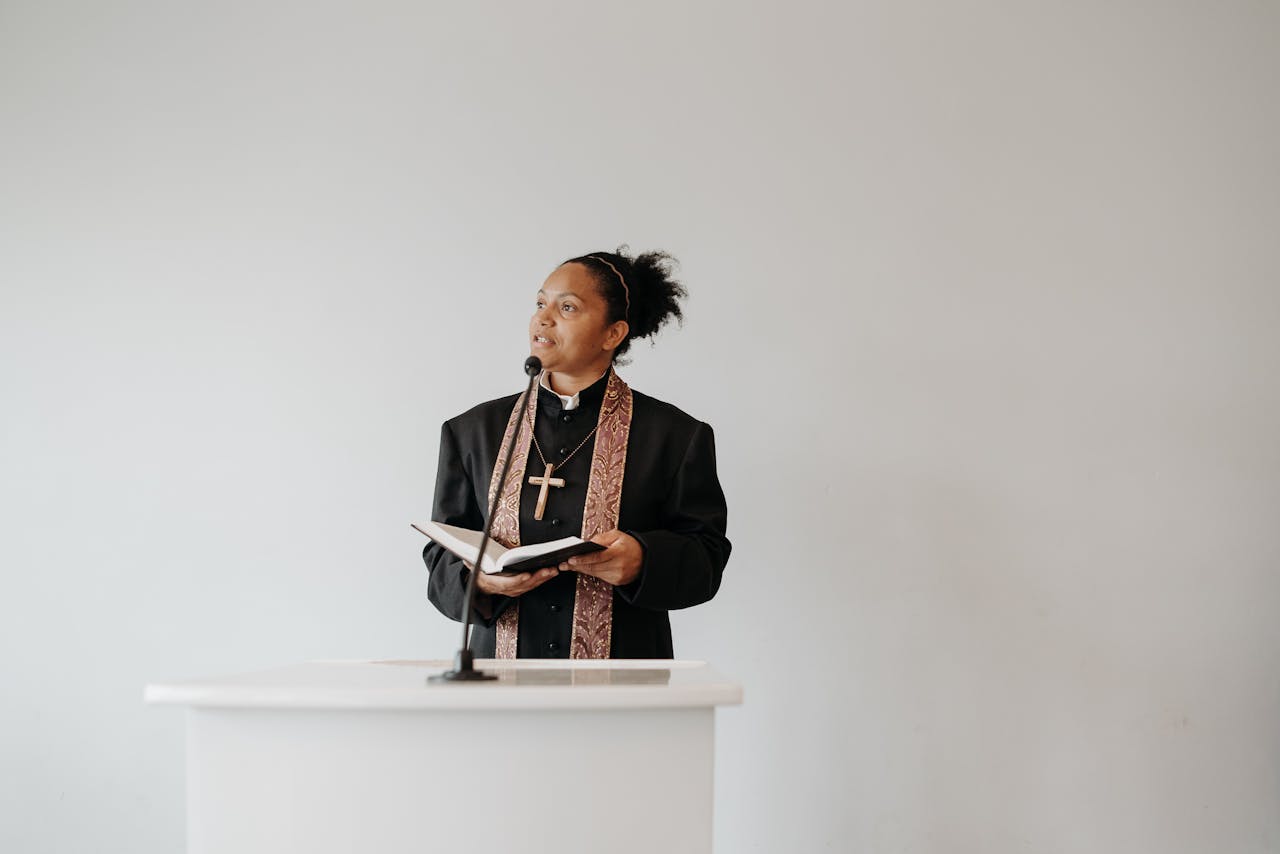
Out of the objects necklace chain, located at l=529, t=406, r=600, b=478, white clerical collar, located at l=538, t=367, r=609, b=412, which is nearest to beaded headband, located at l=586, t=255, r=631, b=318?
white clerical collar, located at l=538, t=367, r=609, b=412

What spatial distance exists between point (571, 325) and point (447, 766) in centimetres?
139

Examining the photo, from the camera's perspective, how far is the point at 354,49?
3.54 m

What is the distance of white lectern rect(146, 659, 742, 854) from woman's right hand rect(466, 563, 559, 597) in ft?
2.34

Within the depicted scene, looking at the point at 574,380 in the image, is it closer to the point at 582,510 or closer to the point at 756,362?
the point at 582,510

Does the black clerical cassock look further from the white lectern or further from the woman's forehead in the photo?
the white lectern

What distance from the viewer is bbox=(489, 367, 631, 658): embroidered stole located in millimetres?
2436

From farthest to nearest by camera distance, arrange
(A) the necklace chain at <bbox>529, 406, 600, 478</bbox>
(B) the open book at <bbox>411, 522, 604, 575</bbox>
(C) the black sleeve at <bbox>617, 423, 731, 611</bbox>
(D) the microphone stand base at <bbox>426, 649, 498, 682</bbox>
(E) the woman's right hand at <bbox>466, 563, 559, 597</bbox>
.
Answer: (A) the necklace chain at <bbox>529, 406, 600, 478</bbox>, (C) the black sleeve at <bbox>617, 423, 731, 611</bbox>, (E) the woman's right hand at <bbox>466, 563, 559, 597</bbox>, (B) the open book at <bbox>411, 522, 604, 575</bbox>, (D) the microphone stand base at <bbox>426, 649, 498, 682</bbox>

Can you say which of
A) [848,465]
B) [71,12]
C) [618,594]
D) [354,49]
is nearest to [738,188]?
[848,465]

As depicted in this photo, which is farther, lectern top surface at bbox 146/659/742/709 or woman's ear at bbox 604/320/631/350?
woman's ear at bbox 604/320/631/350

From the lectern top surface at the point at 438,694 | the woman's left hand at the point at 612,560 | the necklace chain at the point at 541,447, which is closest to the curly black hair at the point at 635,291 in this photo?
the necklace chain at the point at 541,447

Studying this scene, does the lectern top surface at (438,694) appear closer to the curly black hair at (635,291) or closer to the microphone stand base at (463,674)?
the microphone stand base at (463,674)

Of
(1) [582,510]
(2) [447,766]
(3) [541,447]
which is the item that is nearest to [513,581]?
(1) [582,510]

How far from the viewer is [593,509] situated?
251cm

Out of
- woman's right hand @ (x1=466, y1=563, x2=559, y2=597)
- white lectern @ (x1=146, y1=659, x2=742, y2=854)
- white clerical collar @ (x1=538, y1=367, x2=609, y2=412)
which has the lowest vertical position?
white lectern @ (x1=146, y1=659, x2=742, y2=854)
